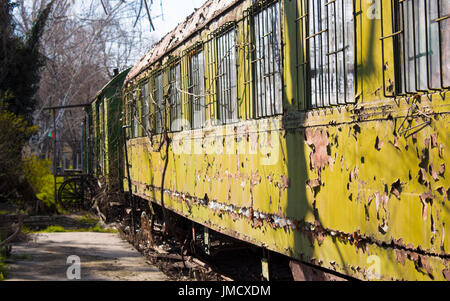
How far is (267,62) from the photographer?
475 centimetres

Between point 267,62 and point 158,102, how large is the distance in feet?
15.3

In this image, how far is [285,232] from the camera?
4.31m

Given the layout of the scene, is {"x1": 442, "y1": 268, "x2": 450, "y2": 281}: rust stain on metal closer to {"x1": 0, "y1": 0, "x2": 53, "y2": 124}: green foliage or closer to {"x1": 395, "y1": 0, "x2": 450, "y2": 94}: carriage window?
{"x1": 395, "y1": 0, "x2": 450, "y2": 94}: carriage window

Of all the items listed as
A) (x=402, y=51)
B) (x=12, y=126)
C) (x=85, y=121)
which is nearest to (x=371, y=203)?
(x=402, y=51)

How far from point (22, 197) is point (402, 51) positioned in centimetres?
1597

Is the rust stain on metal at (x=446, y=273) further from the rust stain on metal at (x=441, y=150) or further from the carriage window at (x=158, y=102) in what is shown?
the carriage window at (x=158, y=102)

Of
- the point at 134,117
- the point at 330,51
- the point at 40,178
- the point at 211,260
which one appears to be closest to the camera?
the point at 330,51

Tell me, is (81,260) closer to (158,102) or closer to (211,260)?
(211,260)

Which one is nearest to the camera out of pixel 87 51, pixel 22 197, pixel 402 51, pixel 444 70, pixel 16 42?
pixel 444 70

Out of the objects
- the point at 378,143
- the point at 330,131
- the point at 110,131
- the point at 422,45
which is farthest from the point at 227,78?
the point at 110,131

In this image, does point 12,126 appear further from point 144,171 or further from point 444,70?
point 444,70

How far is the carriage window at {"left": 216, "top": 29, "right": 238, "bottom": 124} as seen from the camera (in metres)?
5.56

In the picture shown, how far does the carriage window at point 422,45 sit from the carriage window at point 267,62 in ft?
5.17

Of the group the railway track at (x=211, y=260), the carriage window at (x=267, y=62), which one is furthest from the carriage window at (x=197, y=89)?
the carriage window at (x=267, y=62)
